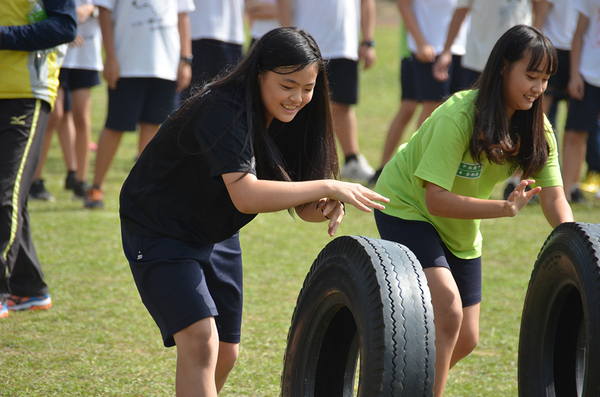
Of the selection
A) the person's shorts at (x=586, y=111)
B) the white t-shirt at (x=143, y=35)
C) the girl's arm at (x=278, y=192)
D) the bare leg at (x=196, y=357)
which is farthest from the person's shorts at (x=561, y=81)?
the bare leg at (x=196, y=357)

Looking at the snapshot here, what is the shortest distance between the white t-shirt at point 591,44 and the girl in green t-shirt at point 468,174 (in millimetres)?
→ 3379

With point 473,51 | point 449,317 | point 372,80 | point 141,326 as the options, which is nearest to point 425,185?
point 449,317

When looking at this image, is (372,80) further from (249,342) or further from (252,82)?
(252,82)

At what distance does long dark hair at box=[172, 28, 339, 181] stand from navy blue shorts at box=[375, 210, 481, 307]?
19.6 inches

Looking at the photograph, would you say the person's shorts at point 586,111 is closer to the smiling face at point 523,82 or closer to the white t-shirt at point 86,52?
the smiling face at point 523,82

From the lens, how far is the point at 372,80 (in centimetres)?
1551

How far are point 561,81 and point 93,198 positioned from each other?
14.4 feet

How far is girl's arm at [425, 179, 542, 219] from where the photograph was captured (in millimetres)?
2596

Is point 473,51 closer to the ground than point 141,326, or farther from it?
farther from it

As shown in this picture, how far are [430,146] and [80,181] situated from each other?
4.35m

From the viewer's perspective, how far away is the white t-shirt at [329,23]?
686 cm

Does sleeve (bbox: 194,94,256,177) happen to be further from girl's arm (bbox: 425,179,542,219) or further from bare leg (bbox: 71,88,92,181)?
bare leg (bbox: 71,88,92,181)

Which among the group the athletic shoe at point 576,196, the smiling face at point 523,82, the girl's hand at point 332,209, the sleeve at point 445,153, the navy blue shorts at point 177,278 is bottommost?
the athletic shoe at point 576,196

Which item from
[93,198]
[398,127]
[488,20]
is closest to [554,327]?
[488,20]
